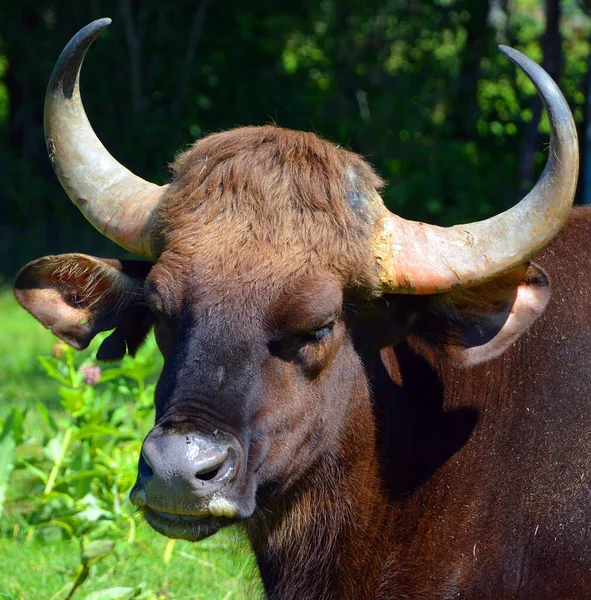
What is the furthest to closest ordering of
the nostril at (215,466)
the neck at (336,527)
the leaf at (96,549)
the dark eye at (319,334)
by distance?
the leaf at (96,549) < the neck at (336,527) < the dark eye at (319,334) < the nostril at (215,466)

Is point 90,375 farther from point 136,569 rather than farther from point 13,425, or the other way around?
point 136,569

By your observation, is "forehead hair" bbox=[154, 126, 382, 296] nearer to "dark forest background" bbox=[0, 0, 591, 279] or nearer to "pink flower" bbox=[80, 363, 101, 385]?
"pink flower" bbox=[80, 363, 101, 385]

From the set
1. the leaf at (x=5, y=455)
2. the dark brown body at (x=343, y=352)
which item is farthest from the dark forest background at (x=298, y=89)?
the dark brown body at (x=343, y=352)

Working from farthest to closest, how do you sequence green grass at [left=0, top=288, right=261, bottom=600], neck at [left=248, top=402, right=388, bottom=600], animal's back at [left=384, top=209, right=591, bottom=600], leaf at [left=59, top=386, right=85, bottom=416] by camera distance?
leaf at [left=59, top=386, right=85, bottom=416] < green grass at [left=0, top=288, right=261, bottom=600] < neck at [left=248, top=402, right=388, bottom=600] < animal's back at [left=384, top=209, right=591, bottom=600]

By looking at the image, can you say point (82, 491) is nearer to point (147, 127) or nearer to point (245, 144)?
point (245, 144)

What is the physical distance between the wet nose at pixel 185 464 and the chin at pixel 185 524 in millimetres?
145

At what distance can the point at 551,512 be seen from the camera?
3951 mm

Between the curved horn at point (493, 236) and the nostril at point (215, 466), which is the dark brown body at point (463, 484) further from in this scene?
the nostril at point (215, 466)

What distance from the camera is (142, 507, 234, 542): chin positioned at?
3.49 m

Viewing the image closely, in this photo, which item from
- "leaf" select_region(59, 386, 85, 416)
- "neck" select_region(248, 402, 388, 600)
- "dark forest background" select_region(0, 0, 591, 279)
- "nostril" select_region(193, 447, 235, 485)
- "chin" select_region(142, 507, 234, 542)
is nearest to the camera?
"nostril" select_region(193, 447, 235, 485)

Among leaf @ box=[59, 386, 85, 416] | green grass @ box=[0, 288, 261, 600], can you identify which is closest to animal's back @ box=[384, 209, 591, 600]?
green grass @ box=[0, 288, 261, 600]

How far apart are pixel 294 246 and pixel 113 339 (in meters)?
1.10

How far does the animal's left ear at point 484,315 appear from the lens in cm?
394

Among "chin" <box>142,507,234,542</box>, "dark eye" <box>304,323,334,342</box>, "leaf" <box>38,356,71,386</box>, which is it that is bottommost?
"leaf" <box>38,356,71,386</box>
